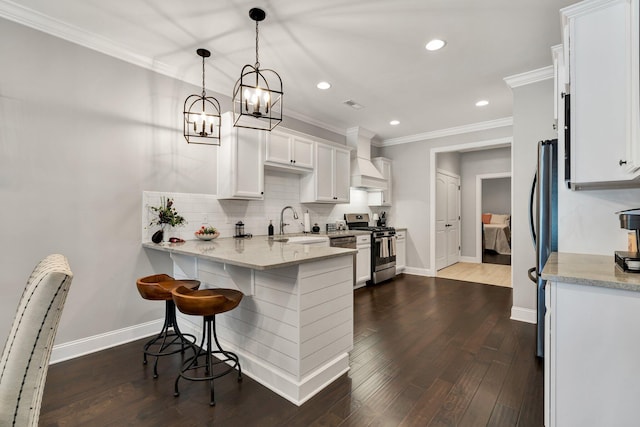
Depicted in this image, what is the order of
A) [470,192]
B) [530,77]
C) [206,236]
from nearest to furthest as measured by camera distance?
[206,236] → [530,77] → [470,192]

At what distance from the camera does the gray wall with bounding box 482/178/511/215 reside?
8.61m

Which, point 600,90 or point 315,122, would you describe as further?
point 315,122

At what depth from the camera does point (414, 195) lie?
19.1 ft

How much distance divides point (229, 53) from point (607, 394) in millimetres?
3560

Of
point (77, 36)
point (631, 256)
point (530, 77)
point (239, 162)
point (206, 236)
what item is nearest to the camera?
point (631, 256)

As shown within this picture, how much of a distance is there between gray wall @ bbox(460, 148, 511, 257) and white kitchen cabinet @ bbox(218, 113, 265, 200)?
560 cm

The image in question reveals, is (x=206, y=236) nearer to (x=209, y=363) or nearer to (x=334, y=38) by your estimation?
(x=209, y=363)

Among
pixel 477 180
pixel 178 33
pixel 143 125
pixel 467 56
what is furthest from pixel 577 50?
pixel 477 180

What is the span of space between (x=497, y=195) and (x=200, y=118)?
28.8ft

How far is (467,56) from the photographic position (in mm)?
2904

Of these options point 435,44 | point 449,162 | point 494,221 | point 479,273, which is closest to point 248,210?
point 435,44

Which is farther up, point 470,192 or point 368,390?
point 470,192

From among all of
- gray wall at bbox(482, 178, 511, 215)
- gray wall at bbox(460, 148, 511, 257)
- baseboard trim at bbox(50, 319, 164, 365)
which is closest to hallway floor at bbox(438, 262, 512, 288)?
gray wall at bbox(460, 148, 511, 257)

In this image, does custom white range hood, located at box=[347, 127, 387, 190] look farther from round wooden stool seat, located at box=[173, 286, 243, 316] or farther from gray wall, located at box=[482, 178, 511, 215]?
gray wall, located at box=[482, 178, 511, 215]
